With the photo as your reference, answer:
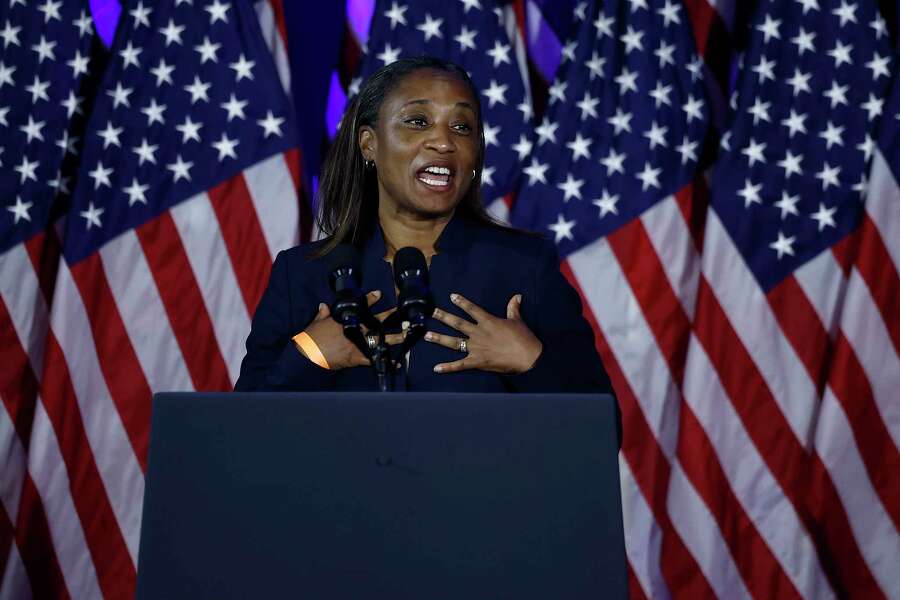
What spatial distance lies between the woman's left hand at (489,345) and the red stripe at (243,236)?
193 centimetres

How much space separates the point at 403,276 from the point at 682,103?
2265mm

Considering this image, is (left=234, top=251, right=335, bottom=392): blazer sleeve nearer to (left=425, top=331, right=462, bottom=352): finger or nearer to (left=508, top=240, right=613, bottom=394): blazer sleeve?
(left=425, top=331, right=462, bottom=352): finger

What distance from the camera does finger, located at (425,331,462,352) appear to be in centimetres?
145

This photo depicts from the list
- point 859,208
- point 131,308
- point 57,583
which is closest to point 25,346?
point 131,308

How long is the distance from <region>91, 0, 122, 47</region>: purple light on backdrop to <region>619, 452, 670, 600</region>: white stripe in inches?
94.3

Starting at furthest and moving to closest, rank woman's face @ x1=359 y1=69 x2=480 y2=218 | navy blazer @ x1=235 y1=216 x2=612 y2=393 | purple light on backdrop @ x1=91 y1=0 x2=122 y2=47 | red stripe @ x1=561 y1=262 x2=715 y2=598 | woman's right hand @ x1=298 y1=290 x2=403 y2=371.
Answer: purple light on backdrop @ x1=91 y1=0 x2=122 y2=47, red stripe @ x1=561 y1=262 x2=715 y2=598, woman's face @ x1=359 y1=69 x2=480 y2=218, navy blazer @ x1=235 y1=216 x2=612 y2=393, woman's right hand @ x1=298 y1=290 x2=403 y2=371

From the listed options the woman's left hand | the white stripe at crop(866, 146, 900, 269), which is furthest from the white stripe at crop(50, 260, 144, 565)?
the white stripe at crop(866, 146, 900, 269)

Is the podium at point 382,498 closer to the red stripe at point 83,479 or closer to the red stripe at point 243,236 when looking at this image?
the red stripe at point 243,236

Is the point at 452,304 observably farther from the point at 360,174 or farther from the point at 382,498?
the point at 382,498

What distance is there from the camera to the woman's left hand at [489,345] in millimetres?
1467

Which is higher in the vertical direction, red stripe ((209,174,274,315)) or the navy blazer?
red stripe ((209,174,274,315))

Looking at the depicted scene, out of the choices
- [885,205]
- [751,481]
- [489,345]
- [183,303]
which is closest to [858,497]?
[751,481]

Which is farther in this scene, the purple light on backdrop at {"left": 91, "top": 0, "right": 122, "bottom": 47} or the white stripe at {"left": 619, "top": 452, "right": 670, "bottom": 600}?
the purple light on backdrop at {"left": 91, "top": 0, "right": 122, "bottom": 47}

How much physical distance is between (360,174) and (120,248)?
1.64 meters
